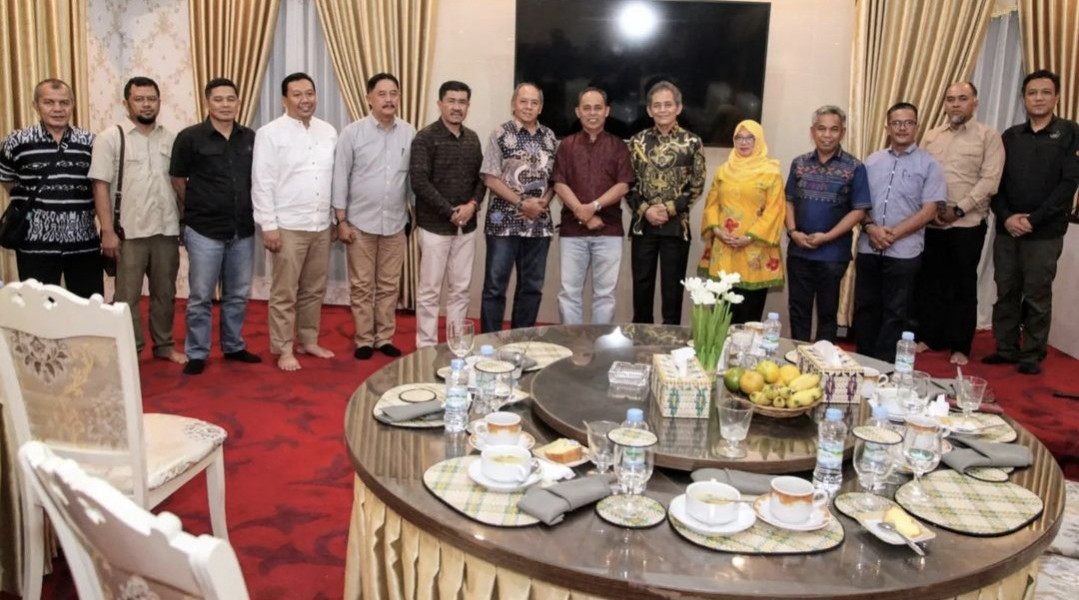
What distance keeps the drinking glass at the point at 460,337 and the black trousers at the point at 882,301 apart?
273 centimetres

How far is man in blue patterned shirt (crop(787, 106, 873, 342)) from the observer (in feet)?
13.9

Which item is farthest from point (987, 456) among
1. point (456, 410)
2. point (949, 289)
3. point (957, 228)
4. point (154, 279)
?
point (154, 279)

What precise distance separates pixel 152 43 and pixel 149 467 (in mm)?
4352

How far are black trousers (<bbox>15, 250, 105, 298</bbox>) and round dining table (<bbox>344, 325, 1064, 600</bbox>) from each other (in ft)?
8.23

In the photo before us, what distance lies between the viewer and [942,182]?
14.1 ft

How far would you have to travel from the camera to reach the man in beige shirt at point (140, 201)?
394 cm

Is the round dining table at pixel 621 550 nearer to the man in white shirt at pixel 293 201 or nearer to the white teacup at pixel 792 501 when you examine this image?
the white teacup at pixel 792 501

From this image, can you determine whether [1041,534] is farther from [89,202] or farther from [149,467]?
[89,202]

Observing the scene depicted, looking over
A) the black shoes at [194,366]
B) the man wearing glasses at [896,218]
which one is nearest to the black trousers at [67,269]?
the black shoes at [194,366]

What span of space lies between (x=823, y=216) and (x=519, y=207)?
4.88 feet

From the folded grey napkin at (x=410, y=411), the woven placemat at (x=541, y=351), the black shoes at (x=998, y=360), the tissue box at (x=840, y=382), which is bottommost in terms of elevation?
the black shoes at (x=998, y=360)

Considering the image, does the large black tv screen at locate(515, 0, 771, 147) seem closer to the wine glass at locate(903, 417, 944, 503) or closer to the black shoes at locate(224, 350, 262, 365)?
the black shoes at locate(224, 350, 262, 365)

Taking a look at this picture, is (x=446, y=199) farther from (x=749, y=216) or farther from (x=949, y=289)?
(x=949, y=289)

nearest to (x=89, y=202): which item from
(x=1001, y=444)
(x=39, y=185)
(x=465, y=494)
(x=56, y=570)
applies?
(x=39, y=185)
